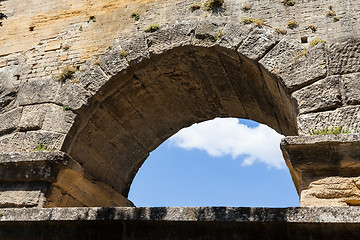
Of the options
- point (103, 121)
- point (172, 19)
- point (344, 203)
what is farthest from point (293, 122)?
point (103, 121)

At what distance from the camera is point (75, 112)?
5262 millimetres

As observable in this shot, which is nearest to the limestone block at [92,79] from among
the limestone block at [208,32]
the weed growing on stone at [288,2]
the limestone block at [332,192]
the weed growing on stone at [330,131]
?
the limestone block at [208,32]

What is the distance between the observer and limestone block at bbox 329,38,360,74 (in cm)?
444

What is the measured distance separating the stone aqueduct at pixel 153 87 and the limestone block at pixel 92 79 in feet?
0.06

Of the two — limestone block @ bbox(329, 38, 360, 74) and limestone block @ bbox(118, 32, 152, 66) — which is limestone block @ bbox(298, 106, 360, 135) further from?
limestone block @ bbox(118, 32, 152, 66)

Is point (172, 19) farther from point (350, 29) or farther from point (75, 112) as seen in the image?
point (350, 29)

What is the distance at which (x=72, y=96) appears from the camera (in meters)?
5.37

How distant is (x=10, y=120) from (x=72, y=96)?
2.96 feet

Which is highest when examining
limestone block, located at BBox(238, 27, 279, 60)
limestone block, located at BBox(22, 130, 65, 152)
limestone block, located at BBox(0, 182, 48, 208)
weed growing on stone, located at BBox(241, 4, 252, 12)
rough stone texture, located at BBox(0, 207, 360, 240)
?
weed growing on stone, located at BBox(241, 4, 252, 12)

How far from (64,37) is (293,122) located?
11.6ft

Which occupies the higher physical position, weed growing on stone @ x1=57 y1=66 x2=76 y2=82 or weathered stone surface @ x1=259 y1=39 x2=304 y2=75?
weed growing on stone @ x1=57 y1=66 x2=76 y2=82

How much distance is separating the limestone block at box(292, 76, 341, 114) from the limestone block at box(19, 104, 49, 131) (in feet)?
10.4

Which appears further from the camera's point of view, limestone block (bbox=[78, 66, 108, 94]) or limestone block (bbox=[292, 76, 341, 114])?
limestone block (bbox=[78, 66, 108, 94])

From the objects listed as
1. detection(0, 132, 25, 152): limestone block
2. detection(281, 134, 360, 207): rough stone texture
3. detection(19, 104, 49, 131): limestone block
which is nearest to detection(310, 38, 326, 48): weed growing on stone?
detection(281, 134, 360, 207): rough stone texture
